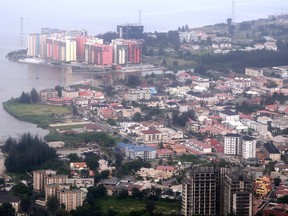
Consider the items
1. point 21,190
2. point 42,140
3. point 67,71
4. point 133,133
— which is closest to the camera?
point 21,190

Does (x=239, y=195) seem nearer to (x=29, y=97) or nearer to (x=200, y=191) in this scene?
(x=200, y=191)

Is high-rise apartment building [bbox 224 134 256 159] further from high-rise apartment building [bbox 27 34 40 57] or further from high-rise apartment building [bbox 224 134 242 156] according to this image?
high-rise apartment building [bbox 27 34 40 57]

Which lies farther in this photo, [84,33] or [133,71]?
[84,33]

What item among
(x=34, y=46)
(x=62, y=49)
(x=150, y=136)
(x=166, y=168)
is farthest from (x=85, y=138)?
(x=34, y=46)

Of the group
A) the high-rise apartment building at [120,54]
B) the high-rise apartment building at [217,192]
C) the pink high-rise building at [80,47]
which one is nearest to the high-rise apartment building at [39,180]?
the high-rise apartment building at [217,192]

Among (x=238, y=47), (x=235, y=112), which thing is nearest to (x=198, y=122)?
(x=235, y=112)

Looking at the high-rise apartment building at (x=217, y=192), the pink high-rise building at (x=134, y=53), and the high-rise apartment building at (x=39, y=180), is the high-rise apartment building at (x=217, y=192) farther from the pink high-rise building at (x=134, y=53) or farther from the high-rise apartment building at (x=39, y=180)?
the pink high-rise building at (x=134, y=53)

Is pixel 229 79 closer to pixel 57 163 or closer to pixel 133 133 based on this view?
pixel 133 133
